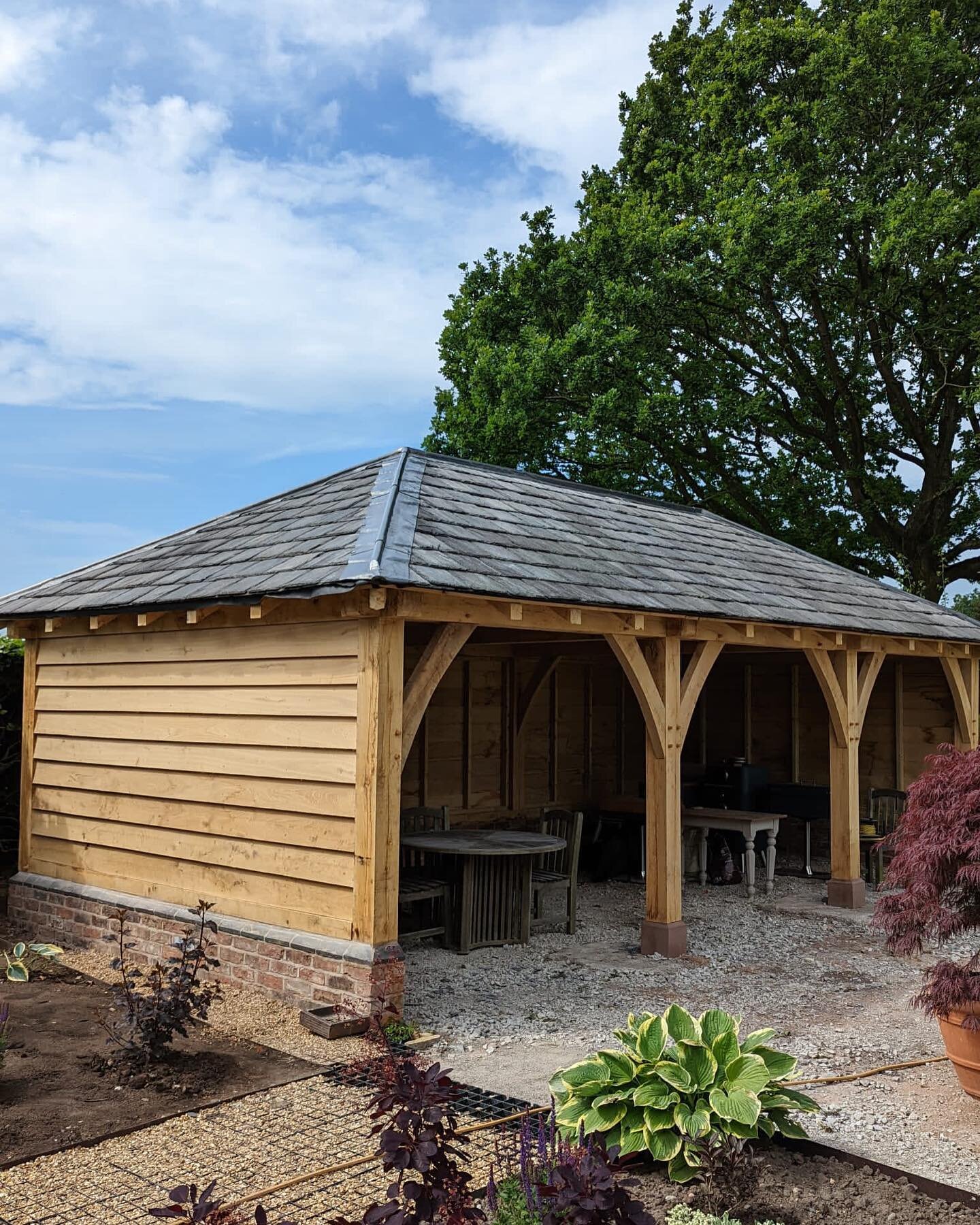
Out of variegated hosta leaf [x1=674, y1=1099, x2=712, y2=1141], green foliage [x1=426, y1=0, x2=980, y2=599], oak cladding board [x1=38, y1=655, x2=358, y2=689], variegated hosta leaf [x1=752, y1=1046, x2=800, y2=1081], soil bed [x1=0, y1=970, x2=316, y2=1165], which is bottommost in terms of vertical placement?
soil bed [x1=0, y1=970, x2=316, y2=1165]

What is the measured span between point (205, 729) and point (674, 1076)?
4.42m

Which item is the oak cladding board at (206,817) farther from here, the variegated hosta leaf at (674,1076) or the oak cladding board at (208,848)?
the variegated hosta leaf at (674,1076)

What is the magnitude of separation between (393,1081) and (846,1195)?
1.68m

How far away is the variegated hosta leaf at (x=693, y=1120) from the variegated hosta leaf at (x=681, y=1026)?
0.33 m

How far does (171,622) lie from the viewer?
301 inches

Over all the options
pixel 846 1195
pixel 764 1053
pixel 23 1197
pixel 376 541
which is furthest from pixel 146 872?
pixel 846 1195

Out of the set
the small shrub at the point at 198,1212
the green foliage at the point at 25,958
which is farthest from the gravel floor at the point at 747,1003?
the small shrub at the point at 198,1212

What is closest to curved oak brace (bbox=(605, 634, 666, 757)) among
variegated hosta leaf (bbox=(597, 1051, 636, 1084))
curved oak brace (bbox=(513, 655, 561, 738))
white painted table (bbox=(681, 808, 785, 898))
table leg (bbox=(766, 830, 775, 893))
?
white painted table (bbox=(681, 808, 785, 898))

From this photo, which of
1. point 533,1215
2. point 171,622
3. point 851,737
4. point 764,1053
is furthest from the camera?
point 851,737

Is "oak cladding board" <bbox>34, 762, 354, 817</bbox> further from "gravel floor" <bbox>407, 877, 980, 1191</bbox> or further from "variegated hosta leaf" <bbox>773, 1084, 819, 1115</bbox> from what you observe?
"variegated hosta leaf" <bbox>773, 1084, 819, 1115</bbox>

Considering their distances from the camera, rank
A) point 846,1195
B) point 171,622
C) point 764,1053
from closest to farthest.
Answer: point 846,1195, point 764,1053, point 171,622

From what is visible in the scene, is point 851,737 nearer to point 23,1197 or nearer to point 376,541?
point 376,541

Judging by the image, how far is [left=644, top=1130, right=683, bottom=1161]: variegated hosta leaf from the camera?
377 centimetres

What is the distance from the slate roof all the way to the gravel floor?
2560 mm
